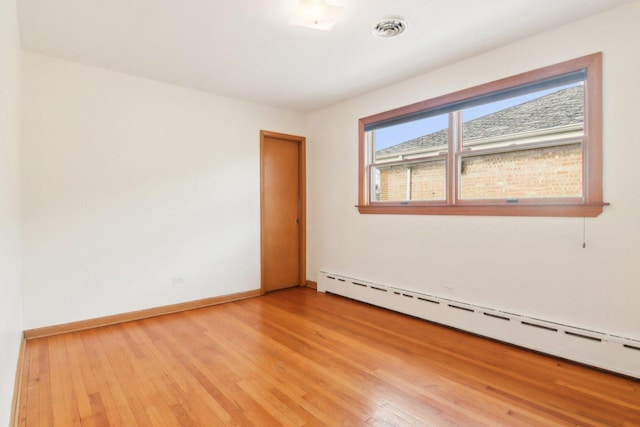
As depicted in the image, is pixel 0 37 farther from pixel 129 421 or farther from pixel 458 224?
pixel 458 224

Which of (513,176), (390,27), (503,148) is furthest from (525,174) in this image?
(390,27)

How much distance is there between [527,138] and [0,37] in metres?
3.52

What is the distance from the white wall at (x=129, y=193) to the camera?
3.07 metres

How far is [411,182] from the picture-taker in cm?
378

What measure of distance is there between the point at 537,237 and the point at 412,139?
163 centimetres

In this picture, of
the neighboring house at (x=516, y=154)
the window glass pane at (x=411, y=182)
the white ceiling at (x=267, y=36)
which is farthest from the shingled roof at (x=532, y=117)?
the white ceiling at (x=267, y=36)

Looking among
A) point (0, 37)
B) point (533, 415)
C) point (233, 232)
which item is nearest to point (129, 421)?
point (0, 37)

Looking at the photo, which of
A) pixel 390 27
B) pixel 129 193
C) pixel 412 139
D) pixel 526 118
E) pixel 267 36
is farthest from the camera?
pixel 412 139

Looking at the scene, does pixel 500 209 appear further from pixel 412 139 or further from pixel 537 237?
pixel 412 139

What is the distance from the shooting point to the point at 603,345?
2404 mm

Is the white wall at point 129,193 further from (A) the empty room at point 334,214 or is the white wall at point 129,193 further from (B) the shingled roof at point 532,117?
(B) the shingled roof at point 532,117

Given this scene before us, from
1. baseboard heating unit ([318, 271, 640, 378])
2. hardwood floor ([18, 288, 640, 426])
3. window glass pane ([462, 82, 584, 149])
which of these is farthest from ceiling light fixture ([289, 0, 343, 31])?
baseboard heating unit ([318, 271, 640, 378])

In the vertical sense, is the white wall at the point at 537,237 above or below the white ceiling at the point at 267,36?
below

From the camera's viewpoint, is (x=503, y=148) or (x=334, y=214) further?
(x=334, y=214)
